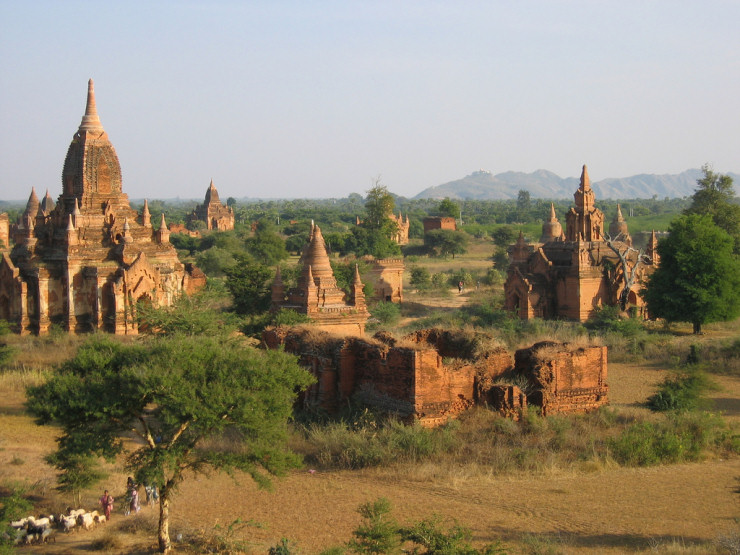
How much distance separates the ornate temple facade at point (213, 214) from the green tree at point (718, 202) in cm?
5502

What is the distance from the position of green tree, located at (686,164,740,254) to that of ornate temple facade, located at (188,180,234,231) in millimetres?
55023

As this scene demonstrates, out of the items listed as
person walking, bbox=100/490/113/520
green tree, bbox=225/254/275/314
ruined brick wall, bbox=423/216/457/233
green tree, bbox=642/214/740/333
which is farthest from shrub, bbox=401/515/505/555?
ruined brick wall, bbox=423/216/457/233

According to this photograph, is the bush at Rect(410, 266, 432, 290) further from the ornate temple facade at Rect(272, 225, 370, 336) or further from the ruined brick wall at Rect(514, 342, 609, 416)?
the ruined brick wall at Rect(514, 342, 609, 416)

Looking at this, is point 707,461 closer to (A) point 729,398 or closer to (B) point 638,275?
(A) point 729,398

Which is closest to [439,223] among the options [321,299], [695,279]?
[695,279]

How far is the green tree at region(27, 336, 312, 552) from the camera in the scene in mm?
10672

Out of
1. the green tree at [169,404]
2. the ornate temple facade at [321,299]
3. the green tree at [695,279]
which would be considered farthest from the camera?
the green tree at [695,279]

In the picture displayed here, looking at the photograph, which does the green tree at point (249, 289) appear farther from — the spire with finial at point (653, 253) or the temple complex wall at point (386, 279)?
the spire with finial at point (653, 253)

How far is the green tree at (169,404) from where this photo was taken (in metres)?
10.7

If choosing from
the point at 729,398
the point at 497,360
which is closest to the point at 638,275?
the point at 729,398

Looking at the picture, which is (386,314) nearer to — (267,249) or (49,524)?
(49,524)

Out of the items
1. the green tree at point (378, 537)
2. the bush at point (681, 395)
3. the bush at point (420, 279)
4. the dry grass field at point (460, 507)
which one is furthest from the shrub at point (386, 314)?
the green tree at point (378, 537)

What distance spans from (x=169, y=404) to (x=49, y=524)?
268 centimetres

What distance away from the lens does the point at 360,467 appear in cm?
1391
